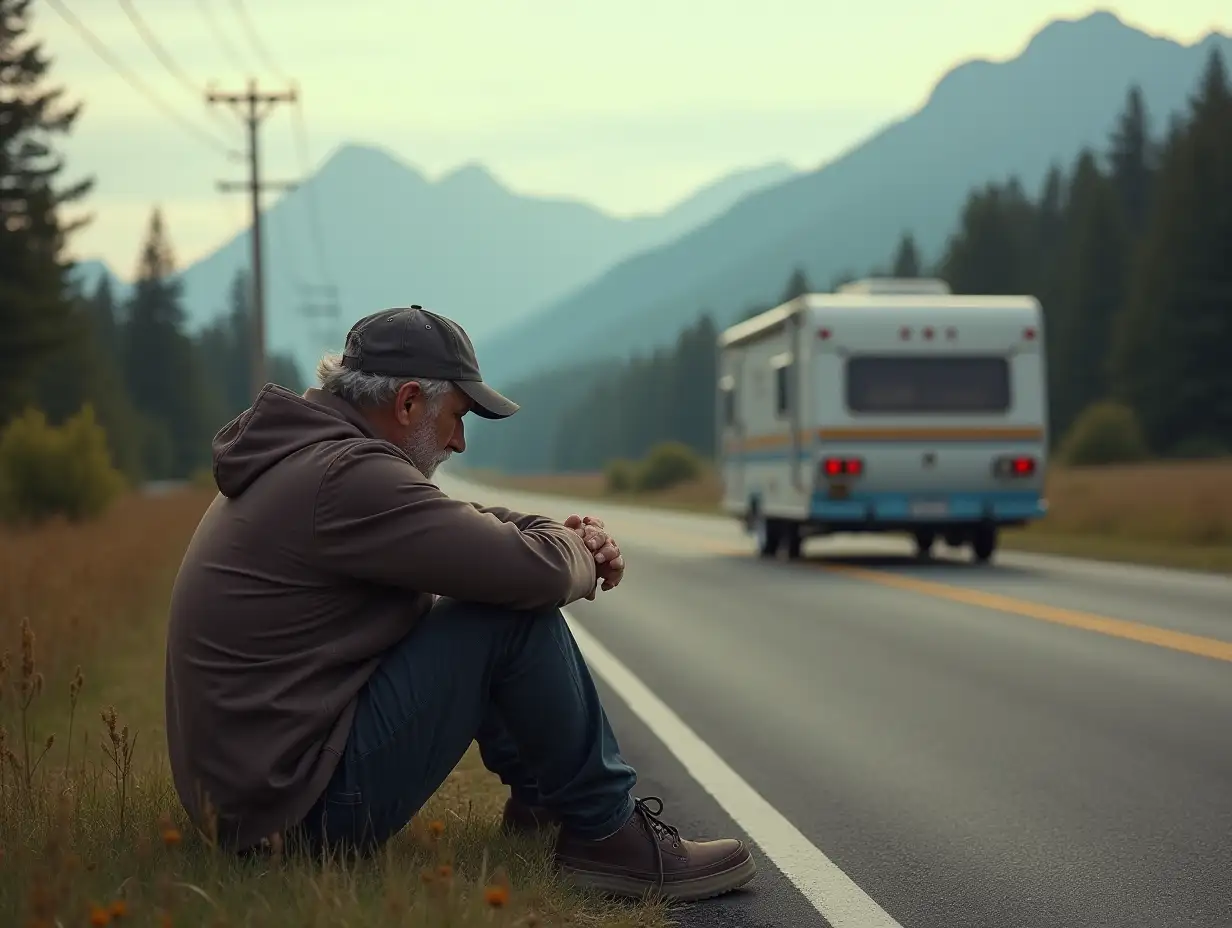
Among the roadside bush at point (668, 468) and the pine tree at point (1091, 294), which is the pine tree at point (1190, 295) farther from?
the roadside bush at point (668, 468)

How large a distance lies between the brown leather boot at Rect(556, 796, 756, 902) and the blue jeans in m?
0.23

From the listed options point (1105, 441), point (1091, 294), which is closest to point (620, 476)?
point (1105, 441)

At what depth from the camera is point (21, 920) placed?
368 cm

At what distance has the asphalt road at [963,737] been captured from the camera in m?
5.29

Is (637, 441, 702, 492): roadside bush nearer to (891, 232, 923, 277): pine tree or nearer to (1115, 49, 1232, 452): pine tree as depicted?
(1115, 49, 1232, 452): pine tree

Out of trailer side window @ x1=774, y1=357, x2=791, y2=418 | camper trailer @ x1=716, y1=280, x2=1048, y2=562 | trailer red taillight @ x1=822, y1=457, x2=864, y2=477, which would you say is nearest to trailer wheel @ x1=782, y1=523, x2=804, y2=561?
camper trailer @ x1=716, y1=280, x2=1048, y2=562

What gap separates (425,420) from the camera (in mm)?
4684

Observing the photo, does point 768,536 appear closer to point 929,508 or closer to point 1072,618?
point 929,508

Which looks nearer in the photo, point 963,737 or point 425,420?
point 425,420

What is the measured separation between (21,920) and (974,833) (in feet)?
11.2

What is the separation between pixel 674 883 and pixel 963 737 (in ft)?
11.2

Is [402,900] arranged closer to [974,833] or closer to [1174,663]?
[974,833]

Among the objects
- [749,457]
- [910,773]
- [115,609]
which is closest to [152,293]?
[749,457]

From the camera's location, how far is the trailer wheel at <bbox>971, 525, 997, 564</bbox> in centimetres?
2053
